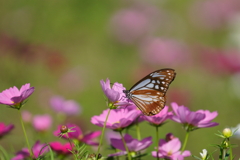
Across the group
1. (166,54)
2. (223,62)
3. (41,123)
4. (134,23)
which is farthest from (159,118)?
(134,23)

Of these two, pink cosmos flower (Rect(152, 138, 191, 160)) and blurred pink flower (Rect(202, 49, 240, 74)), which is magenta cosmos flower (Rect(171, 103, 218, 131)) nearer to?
pink cosmos flower (Rect(152, 138, 191, 160))

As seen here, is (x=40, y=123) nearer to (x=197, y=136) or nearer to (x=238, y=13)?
(x=197, y=136)

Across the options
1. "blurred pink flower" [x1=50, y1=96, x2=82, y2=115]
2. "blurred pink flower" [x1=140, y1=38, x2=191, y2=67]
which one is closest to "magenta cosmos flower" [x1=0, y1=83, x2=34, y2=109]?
"blurred pink flower" [x1=50, y1=96, x2=82, y2=115]

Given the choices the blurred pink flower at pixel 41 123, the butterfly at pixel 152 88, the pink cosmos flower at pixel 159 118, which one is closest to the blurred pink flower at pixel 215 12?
the blurred pink flower at pixel 41 123

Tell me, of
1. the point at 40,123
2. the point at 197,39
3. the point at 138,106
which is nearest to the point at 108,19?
the point at 197,39

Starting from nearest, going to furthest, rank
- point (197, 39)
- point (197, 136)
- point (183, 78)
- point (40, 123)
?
point (40, 123) → point (197, 136) → point (183, 78) → point (197, 39)

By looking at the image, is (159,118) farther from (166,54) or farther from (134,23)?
(134,23)
